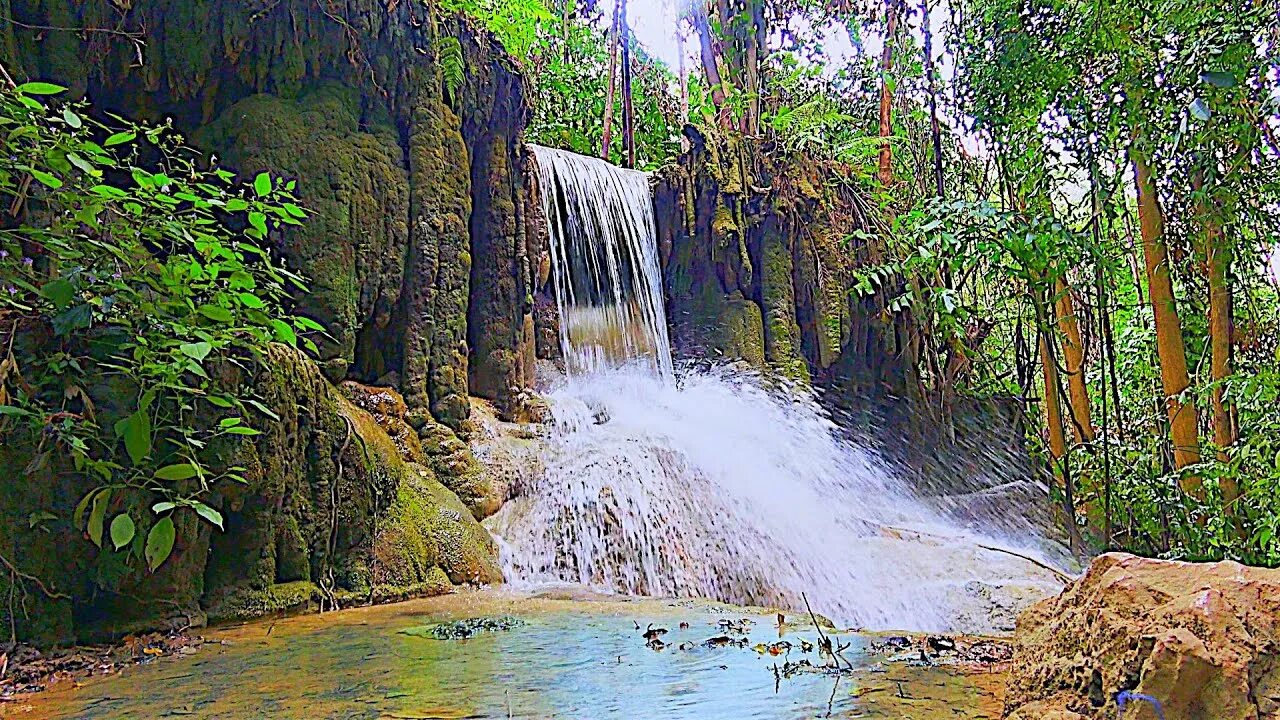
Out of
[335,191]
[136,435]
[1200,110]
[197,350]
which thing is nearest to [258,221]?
[197,350]

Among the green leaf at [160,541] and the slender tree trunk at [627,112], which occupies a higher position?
the slender tree trunk at [627,112]

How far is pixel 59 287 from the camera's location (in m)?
2.93

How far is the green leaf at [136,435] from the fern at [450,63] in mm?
5584

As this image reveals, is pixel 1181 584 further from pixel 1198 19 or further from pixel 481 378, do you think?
pixel 481 378

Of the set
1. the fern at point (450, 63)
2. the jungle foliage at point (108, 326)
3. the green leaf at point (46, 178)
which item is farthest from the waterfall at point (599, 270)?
the green leaf at point (46, 178)

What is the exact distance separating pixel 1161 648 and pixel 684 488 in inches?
209

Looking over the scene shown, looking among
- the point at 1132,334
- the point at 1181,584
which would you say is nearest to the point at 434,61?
the point at 1181,584

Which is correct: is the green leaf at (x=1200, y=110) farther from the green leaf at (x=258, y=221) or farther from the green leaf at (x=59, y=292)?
the green leaf at (x=59, y=292)

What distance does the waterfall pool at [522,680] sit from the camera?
2.31 metres

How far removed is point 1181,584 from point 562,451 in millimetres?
5580

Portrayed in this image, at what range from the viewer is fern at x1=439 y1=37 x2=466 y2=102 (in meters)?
7.74

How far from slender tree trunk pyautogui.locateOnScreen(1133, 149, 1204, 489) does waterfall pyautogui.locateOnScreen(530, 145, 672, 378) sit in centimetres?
530

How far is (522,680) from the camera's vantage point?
8.89 feet

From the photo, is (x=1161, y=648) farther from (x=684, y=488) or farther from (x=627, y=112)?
(x=627, y=112)
